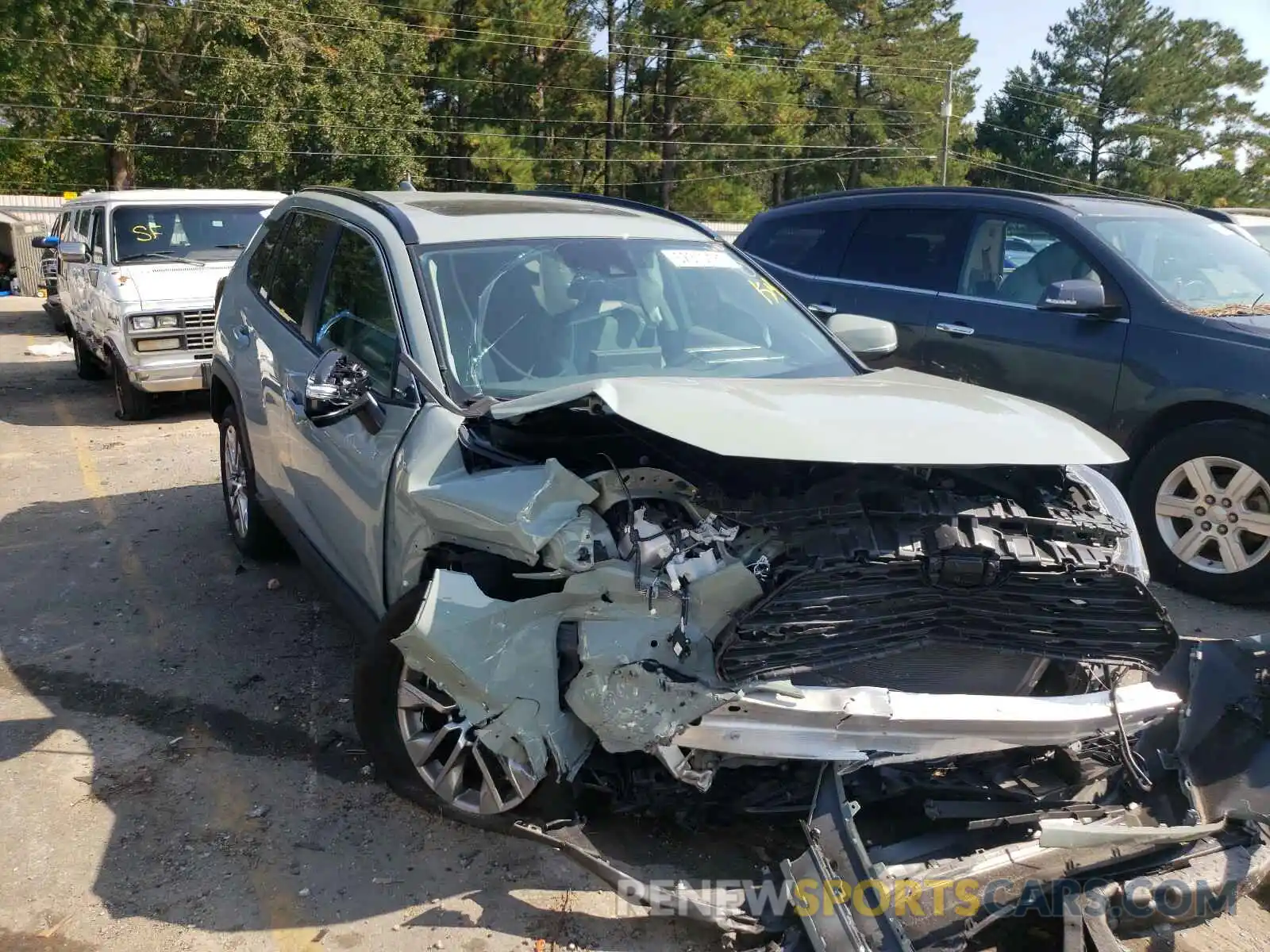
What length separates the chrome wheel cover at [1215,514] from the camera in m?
5.09

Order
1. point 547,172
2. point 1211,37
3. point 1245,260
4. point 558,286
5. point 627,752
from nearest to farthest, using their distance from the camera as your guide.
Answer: point 627,752 < point 558,286 < point 1245,260 < point 547,172 < point 1211,37

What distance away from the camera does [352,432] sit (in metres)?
3.69

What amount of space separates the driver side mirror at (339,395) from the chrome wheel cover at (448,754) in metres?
0.87

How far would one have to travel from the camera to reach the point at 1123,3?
4859cm

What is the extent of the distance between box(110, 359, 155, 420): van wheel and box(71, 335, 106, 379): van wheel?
215 cm

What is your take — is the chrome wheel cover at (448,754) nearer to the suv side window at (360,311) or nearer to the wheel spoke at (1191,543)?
the suv side window at (360,311)

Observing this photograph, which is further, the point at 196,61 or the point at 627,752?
the point at 196,61

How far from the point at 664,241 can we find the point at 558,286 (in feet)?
2.26

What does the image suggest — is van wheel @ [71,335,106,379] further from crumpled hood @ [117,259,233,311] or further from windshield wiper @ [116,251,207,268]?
crumpled hood @ [117,259,233,311]

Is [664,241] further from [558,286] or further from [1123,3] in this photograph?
[1123,3]

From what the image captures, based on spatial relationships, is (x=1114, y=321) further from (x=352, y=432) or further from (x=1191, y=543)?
(x=352, y=432)

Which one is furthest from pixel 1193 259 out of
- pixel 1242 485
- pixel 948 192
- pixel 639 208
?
pixel 639 208

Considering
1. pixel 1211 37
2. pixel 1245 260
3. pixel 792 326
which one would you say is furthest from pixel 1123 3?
pixel 792 326

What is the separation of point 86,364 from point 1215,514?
441 inches
